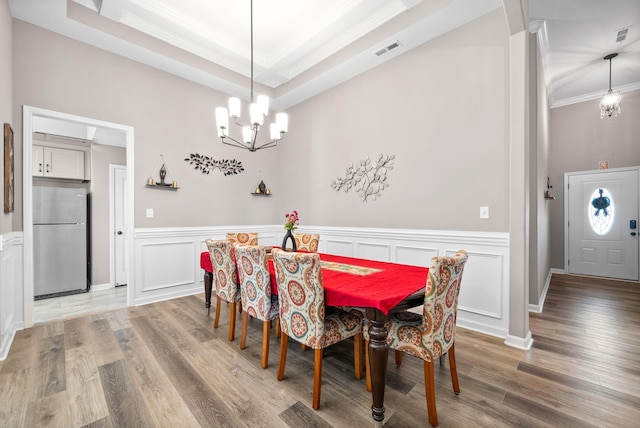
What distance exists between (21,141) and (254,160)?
9.13 feet

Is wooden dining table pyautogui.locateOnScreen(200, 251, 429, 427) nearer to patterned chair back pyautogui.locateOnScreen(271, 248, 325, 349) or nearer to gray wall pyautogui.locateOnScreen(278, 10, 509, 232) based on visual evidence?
patterned chair back pyautogui.locateOnScreen(271, 248, 325, 349)

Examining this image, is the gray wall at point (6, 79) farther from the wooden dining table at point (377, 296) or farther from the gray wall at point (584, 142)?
the gray wall at point (584, 142)

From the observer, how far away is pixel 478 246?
2762mm

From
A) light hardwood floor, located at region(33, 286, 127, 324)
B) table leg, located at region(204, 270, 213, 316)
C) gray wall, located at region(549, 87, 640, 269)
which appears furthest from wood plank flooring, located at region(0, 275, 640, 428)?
gray wall, located at region(549, 87, 640, 269)

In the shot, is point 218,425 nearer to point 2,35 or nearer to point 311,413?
point 311,413

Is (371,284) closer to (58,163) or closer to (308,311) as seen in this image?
(308,311)

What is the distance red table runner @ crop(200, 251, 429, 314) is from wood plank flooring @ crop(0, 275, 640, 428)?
0.65m

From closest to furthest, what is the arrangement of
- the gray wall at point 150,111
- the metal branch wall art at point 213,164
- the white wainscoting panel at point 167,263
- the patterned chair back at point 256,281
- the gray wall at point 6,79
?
the patterned chair back at point 256,281 < the gray wall at point 6,79 < the gray wall at point 150,111 < the white wainscoting panel at point 167,263 < the metal branch wall art at point 213,164

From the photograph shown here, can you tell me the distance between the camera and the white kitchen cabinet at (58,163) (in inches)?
167

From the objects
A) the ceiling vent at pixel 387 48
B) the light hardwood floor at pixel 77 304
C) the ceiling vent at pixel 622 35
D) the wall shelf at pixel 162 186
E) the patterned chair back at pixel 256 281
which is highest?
the ceiling vent at pixel 622 35

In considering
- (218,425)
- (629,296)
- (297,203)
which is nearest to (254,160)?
(297,203)

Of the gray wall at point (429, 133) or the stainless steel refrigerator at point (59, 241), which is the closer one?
the gray wall at point (429, 133)

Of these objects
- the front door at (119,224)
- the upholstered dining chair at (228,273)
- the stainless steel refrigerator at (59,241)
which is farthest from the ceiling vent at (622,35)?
the stainless steel refrigerator at (59,241)

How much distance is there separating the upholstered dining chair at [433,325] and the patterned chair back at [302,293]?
336 millimetres
